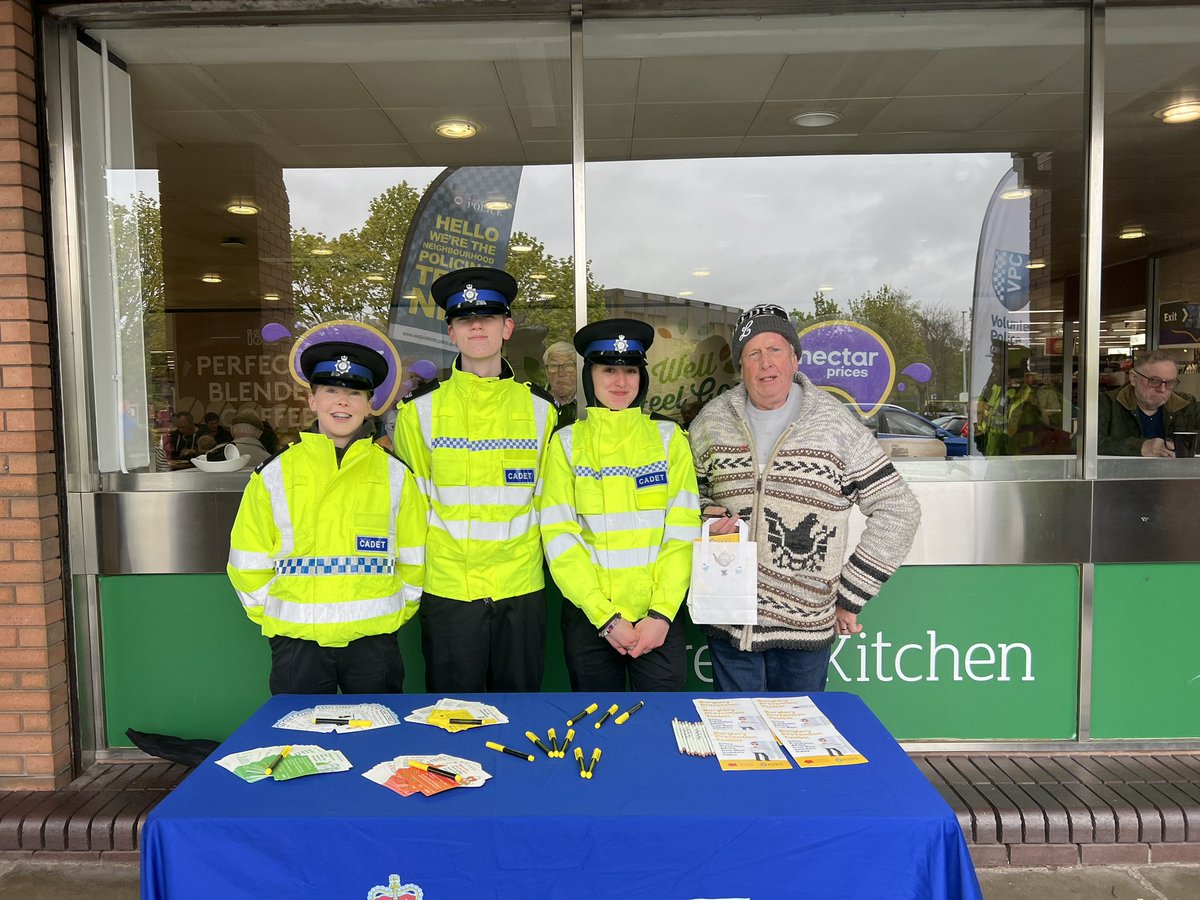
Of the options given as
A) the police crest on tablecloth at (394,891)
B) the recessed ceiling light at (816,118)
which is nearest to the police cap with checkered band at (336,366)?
the police crest on tablecloth at (394,891)

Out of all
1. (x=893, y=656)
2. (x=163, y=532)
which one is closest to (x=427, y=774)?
(x=163, y=532)

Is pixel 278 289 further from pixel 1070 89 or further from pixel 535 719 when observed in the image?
pixel 1070 89

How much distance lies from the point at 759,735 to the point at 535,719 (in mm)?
539

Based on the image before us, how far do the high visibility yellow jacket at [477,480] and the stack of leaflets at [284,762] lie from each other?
0.86m

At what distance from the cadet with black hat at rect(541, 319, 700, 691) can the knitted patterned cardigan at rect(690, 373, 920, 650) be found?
7.4 inches

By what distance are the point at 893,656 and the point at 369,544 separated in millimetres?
2245

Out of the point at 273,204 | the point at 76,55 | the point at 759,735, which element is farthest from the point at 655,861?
the point at 273,204

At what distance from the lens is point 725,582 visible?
8.23 feet

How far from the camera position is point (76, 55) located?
11.0ft

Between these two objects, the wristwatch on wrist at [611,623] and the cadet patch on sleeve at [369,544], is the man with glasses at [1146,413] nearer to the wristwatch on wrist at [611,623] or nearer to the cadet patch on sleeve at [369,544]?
the wristwatch on wrist at [611,623]

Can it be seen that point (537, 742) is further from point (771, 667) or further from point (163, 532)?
point (163, 532)

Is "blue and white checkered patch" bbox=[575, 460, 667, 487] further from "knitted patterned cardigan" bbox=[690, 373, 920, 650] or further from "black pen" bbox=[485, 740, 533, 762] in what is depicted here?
"black pen" bbox=[485, 740, 533, 762]

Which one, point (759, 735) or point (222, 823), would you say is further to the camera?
point (759, 735)

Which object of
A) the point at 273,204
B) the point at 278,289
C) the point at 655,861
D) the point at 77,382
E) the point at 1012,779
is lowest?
the point at 1012,779
